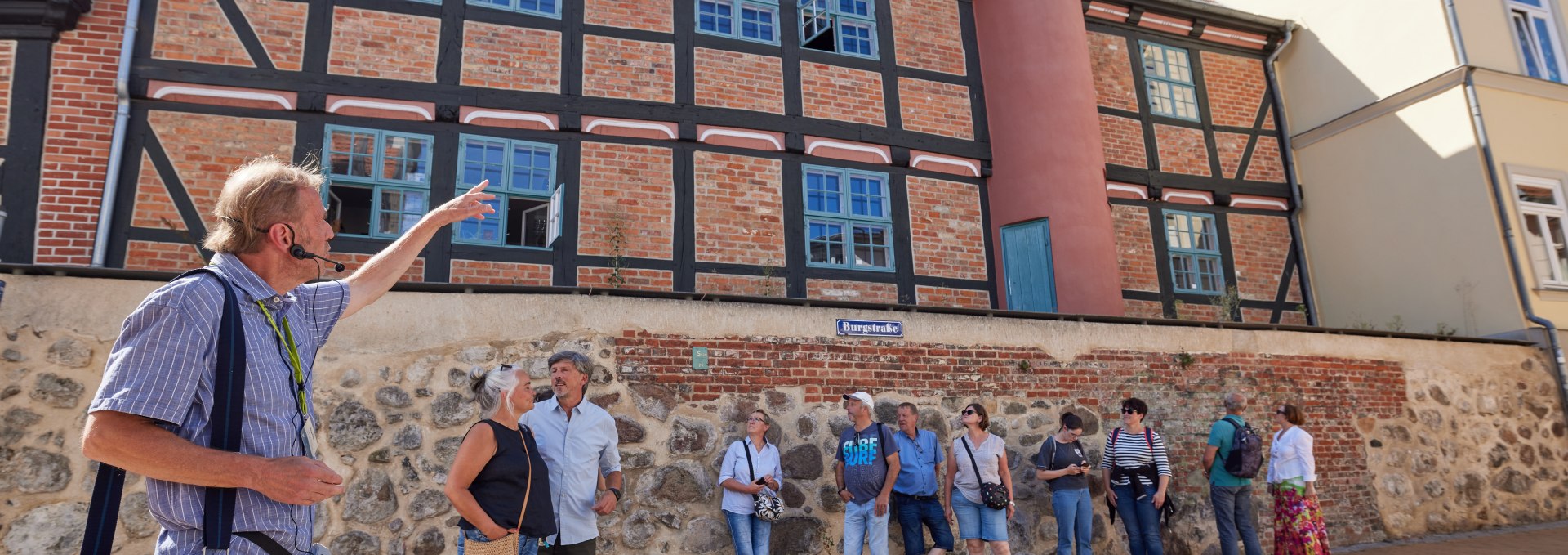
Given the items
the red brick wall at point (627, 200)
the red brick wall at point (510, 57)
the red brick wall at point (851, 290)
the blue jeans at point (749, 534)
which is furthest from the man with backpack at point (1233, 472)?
the red brick wall at point (510, 57)

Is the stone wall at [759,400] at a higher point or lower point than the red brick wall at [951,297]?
lower

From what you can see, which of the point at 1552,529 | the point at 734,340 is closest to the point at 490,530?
the point at 734,340

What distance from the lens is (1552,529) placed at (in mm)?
10203

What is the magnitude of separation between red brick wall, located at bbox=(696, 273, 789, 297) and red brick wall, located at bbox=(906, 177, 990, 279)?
5.84 ft

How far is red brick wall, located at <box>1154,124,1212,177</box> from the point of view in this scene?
13008mm

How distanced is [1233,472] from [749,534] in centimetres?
420

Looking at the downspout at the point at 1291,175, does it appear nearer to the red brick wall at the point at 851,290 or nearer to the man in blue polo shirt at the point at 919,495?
the red brick wall at the point at 851,290

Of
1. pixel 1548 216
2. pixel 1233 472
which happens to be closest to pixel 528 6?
pixel 1233 472

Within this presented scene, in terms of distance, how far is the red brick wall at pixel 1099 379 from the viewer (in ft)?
23.9

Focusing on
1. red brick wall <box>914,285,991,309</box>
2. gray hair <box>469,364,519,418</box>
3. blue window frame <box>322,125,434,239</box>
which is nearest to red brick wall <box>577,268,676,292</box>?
blue window frame <box>322,125,434,239</box>

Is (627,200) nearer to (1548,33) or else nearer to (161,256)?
(161,256)

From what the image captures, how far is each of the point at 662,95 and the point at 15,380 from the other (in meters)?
6.40

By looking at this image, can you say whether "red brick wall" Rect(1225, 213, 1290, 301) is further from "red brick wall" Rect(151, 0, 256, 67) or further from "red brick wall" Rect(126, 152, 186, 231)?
"red brick wall" Rect(126, 152, 186, 231)

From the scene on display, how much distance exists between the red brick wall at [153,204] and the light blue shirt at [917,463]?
272 inches
